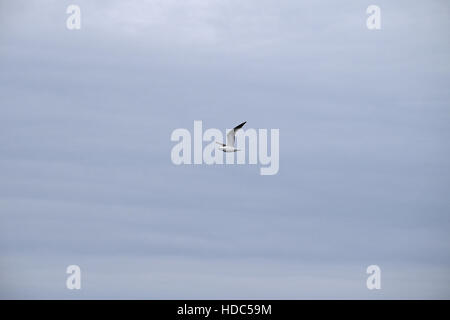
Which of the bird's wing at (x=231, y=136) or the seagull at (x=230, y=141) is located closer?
the bird's wing at (x=231, y=136)

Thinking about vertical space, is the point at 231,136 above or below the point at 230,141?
above

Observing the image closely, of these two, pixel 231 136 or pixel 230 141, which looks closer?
pixel 231 136

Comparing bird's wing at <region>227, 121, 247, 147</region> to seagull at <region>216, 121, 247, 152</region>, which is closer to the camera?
bird's wing at <region>227, 121, 247, 147</region>
